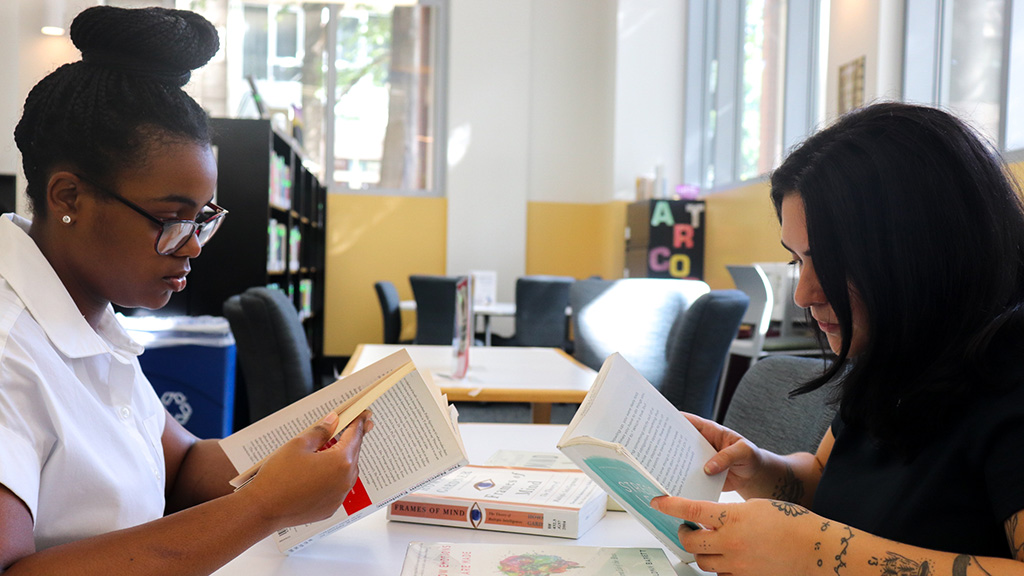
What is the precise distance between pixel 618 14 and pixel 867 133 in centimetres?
629

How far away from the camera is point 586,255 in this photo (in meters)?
7.45

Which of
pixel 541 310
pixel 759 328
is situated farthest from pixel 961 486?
pixel 541 310

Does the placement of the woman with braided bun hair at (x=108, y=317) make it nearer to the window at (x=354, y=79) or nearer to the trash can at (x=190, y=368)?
the trash can at (x=190, y=368)

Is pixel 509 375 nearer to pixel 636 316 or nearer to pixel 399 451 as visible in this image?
pixel 636 316

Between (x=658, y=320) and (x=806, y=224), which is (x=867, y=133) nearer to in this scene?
(x=806, y=224)

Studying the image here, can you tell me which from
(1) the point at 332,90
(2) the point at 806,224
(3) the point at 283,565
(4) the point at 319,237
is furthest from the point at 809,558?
(1) the point at 332,90

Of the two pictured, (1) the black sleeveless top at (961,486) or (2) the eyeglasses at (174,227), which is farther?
(2) the eyeglasses at (174,227)

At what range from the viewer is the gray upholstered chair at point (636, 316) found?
9.79 feet

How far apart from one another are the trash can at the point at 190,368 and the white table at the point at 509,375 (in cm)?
56

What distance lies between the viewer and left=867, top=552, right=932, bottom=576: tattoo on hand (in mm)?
711

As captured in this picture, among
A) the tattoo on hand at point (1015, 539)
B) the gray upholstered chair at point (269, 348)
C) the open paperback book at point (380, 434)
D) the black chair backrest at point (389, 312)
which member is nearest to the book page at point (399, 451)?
the open paperback book at point (380, 434)

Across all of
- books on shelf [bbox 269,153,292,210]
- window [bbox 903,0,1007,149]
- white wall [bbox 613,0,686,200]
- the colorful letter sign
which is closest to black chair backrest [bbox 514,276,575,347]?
the colorful letter sign

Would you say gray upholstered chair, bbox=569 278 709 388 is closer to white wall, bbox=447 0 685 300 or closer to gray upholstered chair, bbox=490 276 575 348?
gray upholstered chair, bbox=490 276 575 348

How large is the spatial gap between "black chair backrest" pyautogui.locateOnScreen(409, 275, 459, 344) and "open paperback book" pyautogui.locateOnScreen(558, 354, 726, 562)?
4010 mm
